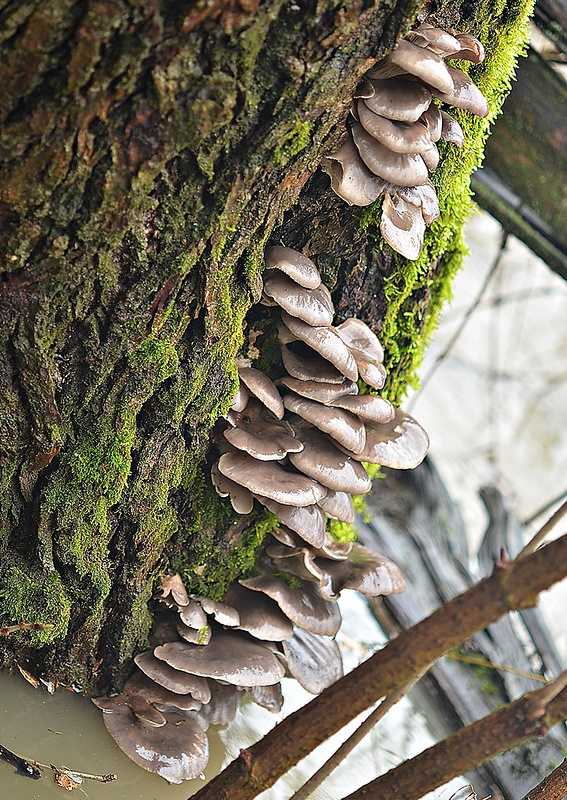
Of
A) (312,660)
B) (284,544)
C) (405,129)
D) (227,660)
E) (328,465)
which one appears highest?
(405,129)

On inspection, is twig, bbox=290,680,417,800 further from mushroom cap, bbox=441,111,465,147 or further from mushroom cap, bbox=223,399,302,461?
mushroom cap, bbox=441,111,465,147

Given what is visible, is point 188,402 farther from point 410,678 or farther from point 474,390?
point 474,390

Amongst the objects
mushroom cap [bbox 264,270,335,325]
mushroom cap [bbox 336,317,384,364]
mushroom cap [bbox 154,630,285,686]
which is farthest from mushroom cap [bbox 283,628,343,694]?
mushroom cap [bbox 264,270,335,325]

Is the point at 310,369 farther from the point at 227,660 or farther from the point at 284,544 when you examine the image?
the point at 227,660

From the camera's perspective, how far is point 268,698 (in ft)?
8.24

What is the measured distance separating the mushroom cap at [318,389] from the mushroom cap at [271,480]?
213 mm

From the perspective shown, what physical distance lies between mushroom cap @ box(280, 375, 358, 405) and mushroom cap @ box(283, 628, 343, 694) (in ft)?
2.69

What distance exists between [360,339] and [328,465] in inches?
14.8

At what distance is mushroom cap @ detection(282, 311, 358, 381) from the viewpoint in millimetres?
1958

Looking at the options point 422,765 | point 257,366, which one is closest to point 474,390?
point 257,366

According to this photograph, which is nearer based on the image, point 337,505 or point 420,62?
point 420,62

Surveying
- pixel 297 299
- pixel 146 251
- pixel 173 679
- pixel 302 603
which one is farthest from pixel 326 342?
pixel 173 679

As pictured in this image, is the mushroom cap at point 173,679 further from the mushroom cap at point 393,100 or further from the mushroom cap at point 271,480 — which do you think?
the mushroom cap at point 393,100

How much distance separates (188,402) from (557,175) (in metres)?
2.31
